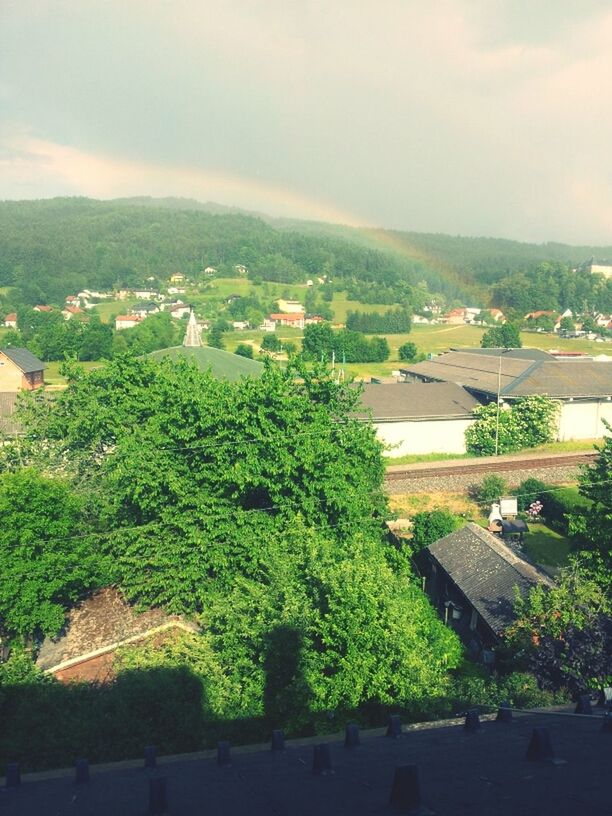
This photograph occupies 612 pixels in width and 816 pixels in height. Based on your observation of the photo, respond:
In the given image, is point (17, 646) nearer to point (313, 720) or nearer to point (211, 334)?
point (313, 720)

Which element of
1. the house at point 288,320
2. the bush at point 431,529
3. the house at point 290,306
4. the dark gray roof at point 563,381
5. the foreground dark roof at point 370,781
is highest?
the foreground dark roof at point 370,781

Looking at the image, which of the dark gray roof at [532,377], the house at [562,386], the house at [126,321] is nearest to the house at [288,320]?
the house at [126,321]

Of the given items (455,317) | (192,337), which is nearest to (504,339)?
(455,317)

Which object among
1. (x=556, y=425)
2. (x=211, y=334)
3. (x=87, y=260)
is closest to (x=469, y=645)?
(x=556, y=425)

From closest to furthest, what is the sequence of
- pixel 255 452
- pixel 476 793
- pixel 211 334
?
pixel 476 793, pixel 255 452, pixel 211 334

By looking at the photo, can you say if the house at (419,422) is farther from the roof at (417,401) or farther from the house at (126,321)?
the house at (126,321)

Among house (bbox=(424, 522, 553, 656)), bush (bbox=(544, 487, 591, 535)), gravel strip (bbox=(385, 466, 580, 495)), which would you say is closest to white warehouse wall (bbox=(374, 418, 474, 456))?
gravel strip (bbox=(385, 466, 580, 495))
